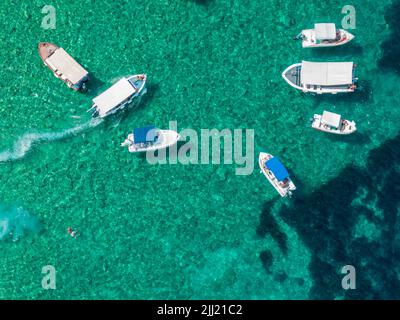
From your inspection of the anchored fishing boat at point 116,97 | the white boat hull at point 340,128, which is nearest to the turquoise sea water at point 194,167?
the white boat hull at point 340,128

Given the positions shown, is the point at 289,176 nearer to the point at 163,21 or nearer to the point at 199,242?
the point at 199,242

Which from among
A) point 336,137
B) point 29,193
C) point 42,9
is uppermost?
point 42,9

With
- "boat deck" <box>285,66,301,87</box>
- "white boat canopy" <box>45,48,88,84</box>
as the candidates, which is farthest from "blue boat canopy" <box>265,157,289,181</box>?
"white boat canopy" <box>45,48,88,84</box>

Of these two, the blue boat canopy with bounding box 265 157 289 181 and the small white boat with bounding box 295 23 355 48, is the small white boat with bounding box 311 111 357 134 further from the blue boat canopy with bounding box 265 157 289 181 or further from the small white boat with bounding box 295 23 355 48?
the small white boat with bounding box 295 23 355 48

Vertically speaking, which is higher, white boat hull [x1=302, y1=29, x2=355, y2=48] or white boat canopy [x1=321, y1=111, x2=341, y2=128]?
white boat hull [x1=302, y1=29, x2=355, y2=48]

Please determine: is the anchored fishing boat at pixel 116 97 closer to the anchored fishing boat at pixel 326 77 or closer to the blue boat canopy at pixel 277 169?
the blue boat canopy at pixel 277 169
